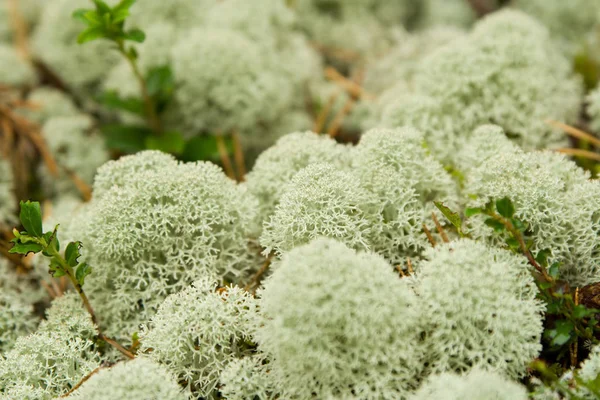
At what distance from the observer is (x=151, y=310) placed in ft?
5.68

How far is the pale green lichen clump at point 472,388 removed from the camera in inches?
48.5

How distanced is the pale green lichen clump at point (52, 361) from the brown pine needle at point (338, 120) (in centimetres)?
161

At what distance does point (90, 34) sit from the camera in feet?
6.89

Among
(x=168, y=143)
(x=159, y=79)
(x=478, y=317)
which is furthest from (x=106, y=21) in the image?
(x=478, y=317)

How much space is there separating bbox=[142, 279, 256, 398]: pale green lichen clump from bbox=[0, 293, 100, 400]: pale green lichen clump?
22cm

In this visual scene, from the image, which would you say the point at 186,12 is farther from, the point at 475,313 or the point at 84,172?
the point at 475,313

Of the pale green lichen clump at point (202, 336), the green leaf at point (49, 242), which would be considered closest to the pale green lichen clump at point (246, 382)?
the pale green lichen clump at point (202, 336)

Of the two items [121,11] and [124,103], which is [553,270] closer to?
[121,11]

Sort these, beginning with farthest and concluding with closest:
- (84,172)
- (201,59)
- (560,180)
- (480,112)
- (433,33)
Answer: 1. (433,33)
2. (84,172)
3. (201,59)
4. (480,112)
5. (560,180)

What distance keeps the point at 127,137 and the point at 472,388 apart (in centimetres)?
196

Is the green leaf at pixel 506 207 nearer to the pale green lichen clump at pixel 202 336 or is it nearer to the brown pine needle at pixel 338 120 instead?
the pale green lichen clump at pixel 202 336

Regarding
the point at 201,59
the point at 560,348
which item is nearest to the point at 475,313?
the point at 560,348

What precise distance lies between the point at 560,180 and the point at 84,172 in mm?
2235

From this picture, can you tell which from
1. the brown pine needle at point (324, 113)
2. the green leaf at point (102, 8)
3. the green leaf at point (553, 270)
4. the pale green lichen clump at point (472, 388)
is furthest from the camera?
the brown pine needle at point (324, 113)
